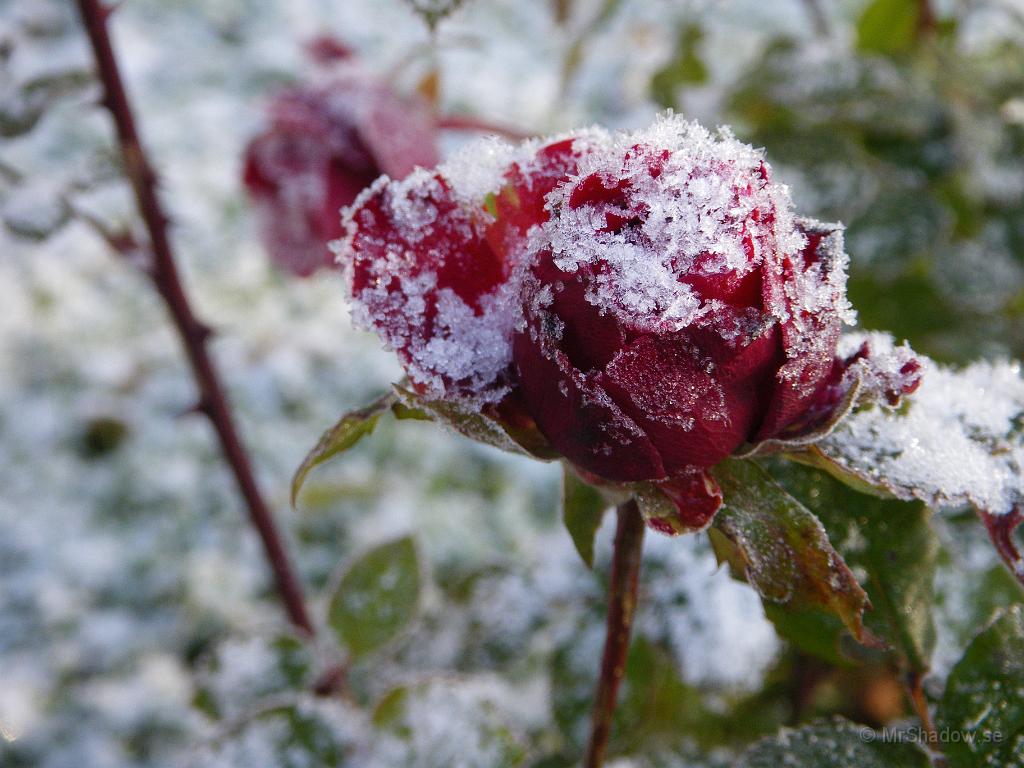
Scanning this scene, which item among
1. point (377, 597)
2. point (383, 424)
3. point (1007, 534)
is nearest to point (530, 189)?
point (1007, 534)

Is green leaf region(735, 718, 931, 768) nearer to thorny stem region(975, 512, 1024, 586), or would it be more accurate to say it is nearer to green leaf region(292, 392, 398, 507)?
thorny stem region(975, 512, 1024, 586)

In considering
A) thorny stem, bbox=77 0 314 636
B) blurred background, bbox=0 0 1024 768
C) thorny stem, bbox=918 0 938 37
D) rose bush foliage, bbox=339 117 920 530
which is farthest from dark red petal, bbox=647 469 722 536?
thorny stem, bbox=918 0 938 37

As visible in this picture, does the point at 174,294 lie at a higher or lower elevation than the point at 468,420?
higher

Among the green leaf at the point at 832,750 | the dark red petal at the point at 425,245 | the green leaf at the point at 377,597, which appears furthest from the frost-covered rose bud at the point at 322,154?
the green leaf at the point at 832,750

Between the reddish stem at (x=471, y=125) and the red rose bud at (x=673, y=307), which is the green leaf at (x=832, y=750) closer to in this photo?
the red rose bud at (x=673, y=307)

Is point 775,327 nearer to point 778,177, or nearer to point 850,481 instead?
point 850,481

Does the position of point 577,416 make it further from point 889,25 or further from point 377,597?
point 889,25
